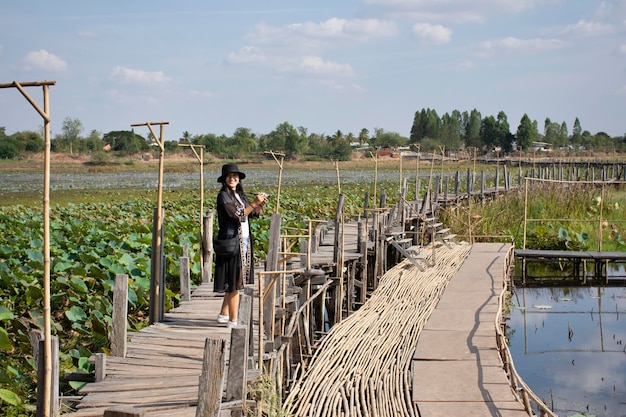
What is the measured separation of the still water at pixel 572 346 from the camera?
9.44 m

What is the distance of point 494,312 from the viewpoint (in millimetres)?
9719

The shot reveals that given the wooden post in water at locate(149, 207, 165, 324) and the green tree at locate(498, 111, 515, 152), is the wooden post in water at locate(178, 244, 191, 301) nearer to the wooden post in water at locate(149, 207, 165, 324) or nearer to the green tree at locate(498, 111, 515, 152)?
the wooden post in water at locate(149, 207, 165, 324)

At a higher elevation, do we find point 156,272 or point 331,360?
point 156,272

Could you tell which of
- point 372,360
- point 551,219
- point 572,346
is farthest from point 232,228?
point 551,219

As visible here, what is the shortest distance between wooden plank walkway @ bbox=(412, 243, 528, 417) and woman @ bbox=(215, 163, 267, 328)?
1826 millimetres

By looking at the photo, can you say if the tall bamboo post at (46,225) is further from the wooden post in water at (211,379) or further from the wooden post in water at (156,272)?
the wooden post in water at (156,272)

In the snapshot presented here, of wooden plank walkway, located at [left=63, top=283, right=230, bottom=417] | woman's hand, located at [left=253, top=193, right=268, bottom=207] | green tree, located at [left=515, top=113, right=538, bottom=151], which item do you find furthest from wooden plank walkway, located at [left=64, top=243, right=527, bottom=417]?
green tree, located at [left=515, top=113, right=538, bottom=151]

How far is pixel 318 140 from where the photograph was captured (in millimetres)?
64500

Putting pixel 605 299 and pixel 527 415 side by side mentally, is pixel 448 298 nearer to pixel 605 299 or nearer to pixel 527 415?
pixel 527 415

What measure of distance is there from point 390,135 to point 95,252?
69.2 metres

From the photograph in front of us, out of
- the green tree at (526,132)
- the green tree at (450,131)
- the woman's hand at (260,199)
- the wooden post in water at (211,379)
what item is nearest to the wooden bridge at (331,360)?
the wooden post in water at (211,379)

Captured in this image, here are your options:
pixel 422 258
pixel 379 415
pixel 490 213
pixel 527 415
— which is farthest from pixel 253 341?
pixel 490 213

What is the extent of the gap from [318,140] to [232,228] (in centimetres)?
5790

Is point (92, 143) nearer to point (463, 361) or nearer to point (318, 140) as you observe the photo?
point (318, 140)
